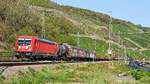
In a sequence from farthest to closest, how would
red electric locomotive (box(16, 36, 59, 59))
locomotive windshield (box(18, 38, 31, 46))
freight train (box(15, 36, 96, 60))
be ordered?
1. locomotive windshield (box(18, 38, 31, 46))
2. freight train (box(15, 36, 96, 60))
3. red electric locomotive (box(16, 36, 59, 59))

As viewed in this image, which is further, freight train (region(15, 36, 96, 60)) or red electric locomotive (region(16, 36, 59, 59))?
freight train (region(15, 36, 96, 60))

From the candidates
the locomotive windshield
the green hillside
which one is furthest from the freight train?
the green hillside

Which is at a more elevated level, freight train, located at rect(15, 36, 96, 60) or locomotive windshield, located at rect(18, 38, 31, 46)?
locomotive windshield, located at rect(18, 38, 31, 46)

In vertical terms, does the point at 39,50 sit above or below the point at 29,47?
below

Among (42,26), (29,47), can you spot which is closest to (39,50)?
(29,47)

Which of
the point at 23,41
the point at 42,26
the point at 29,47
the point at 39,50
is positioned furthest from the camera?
the point at 42,26

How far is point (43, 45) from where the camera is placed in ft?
245

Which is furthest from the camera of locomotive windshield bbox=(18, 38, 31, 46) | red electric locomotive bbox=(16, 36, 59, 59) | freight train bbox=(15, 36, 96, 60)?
locomotive windshield bbox=(18, 38, 31, 46)

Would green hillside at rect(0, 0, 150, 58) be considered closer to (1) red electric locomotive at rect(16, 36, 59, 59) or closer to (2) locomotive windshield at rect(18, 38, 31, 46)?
(1) red electric locomotive at rect(16, 36, 59, 59)

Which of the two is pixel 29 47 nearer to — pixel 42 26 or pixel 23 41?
pixel 23 41

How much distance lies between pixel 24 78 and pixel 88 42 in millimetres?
140276

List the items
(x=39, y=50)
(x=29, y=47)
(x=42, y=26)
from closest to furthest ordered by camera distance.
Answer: (x=29, y=47)
(x=39, y=50)
(x=42, y=26)

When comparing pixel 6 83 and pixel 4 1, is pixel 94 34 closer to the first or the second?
pixel 4 1

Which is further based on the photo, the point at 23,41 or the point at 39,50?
the point at 39,50
